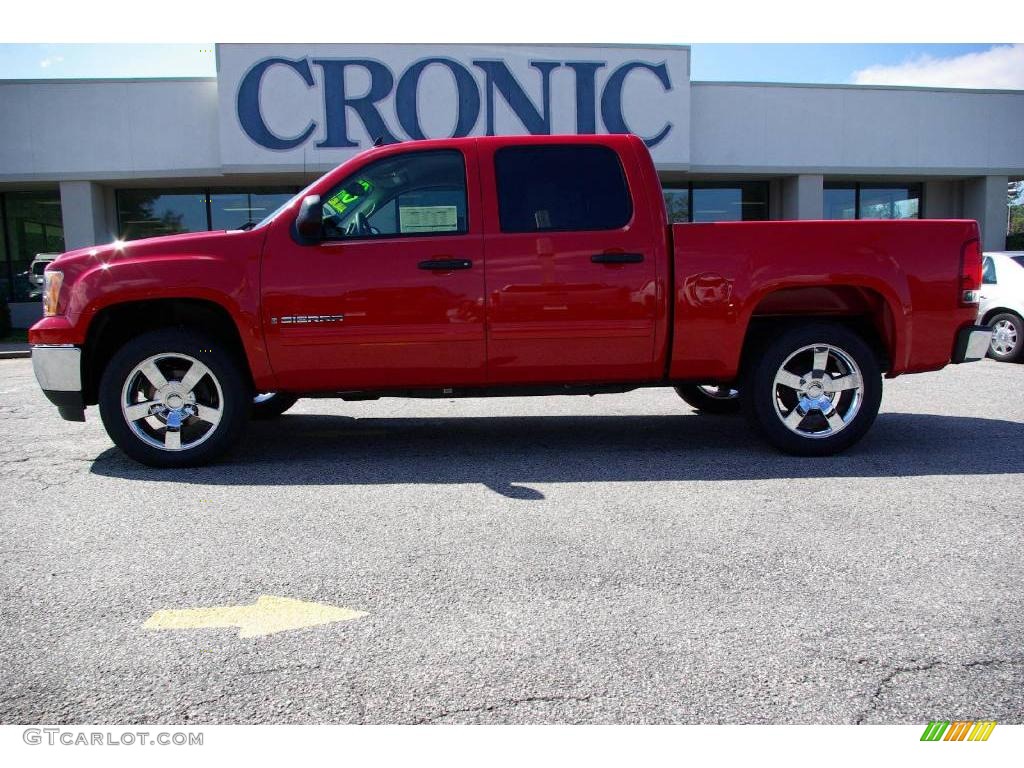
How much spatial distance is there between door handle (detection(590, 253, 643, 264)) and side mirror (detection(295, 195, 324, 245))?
163 centimetres

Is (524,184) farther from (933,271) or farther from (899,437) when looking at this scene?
(899,437)

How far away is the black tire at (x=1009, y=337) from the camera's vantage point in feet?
33.3

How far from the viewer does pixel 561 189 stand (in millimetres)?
5094

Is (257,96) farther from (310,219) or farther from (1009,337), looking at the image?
(1009,337)

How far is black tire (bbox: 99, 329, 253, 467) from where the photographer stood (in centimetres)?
498

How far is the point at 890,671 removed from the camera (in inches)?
94.6

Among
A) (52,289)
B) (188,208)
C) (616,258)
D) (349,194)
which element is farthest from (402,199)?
(188,208)

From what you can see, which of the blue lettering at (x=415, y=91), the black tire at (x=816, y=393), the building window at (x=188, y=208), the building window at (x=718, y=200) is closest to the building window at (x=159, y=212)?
the building window at (x=188, y=208)

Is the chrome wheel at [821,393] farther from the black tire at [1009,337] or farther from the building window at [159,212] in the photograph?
the building window at [159,212]

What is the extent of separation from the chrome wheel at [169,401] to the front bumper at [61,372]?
0.29m

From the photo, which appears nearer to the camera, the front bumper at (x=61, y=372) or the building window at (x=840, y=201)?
the front bumper at (x=61, y=372)

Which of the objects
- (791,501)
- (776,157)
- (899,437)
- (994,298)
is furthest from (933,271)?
(776,157)

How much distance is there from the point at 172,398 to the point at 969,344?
197 inches
